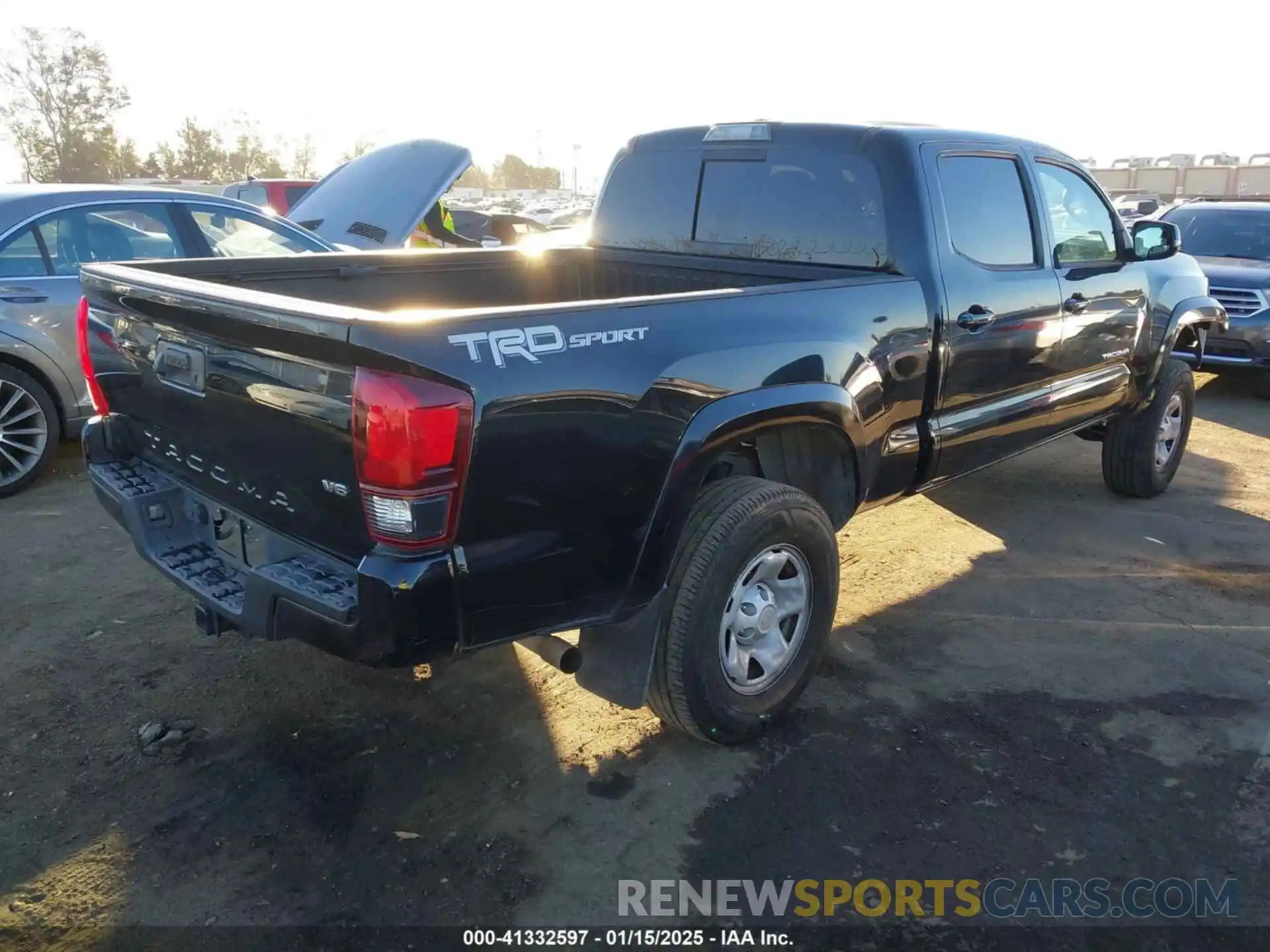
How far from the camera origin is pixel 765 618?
327cm

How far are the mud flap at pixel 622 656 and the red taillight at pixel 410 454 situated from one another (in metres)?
0.75

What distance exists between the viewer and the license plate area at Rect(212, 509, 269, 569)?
2846mm

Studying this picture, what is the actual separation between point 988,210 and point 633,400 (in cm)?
224

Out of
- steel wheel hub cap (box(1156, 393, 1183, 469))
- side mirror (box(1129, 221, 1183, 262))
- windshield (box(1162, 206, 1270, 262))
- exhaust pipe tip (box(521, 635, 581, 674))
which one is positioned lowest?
steel wheel hub cap (box(1156, 393, 1183, 469))

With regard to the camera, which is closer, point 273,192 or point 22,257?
point 22,257

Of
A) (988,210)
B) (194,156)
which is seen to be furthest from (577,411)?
(194,156)

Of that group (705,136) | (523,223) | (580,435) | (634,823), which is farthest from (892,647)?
(523,223)

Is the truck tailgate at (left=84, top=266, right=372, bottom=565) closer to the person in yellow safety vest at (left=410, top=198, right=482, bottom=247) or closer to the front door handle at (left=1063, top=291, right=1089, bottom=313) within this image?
the front door handle at (left=1063, top=291, right=1089, bottom=313)

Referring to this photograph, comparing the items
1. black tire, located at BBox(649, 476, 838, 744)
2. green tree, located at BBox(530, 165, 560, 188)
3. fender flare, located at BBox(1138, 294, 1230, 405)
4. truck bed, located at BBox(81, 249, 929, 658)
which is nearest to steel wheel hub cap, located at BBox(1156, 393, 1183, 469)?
fender flare, located at BBox(1138, 294, 1230, 405)

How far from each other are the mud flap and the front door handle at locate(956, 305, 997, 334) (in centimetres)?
177

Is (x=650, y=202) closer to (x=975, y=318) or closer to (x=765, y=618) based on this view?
(x=975, y=318)

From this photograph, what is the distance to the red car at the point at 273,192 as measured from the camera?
44.0 feet

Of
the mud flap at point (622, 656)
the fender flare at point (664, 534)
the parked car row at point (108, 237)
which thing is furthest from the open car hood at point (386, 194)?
the mud flap at point (622, 656)

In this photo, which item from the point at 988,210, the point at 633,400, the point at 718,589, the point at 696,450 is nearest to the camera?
the point at 633,400
